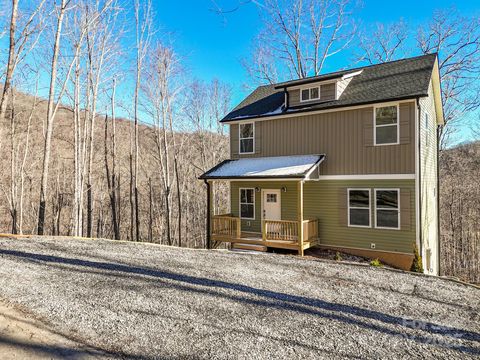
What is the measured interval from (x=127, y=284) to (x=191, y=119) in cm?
1865

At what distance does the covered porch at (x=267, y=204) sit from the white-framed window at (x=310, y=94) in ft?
8.13

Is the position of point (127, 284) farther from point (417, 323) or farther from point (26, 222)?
point (26, 222)

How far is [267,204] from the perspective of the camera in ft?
41.2

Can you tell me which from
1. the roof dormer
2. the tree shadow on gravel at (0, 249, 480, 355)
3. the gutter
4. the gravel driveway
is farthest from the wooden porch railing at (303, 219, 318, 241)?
the tree shadow on gravel at (0, 249, 480, 355)

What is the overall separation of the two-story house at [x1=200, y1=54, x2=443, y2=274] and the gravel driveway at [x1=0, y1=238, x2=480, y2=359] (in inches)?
130

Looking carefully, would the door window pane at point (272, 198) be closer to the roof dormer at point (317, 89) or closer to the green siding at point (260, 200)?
the green siding at point (260, 200)

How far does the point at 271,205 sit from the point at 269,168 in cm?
182

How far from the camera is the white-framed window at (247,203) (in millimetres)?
12938

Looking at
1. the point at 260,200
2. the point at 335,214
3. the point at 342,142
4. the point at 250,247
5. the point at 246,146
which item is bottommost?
the point at 250,247

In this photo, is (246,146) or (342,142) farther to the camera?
(246,146)

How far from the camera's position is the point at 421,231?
31.3 ft

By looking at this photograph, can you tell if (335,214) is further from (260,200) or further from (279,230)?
(260,200)

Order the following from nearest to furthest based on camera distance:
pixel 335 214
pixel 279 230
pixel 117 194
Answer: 1. pixel 335 214
2. pixel 279 230
3. pixel 117 194

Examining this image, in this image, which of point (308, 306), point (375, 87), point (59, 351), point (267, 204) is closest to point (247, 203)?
point (267, 204)
